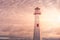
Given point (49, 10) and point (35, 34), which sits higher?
point (49, 10)

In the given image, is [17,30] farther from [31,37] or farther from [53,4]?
[53,4]

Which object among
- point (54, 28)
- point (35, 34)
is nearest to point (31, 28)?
point (35, 34)

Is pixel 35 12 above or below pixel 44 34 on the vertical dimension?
above

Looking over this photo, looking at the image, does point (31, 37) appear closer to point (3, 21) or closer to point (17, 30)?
point (17, 30)

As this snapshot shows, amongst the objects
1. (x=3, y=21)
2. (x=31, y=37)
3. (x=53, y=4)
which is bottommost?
(x=31, y=37)

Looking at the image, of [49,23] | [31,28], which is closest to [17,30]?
[31,28]

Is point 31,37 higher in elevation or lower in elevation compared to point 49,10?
lower

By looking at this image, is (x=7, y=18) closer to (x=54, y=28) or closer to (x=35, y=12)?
(x=35, y=12)
